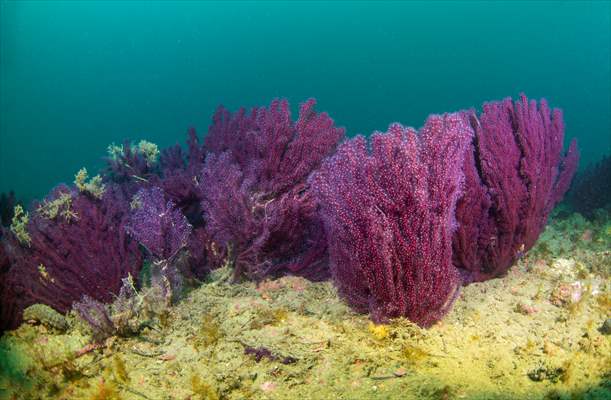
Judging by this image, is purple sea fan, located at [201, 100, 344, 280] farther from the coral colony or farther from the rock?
the rock

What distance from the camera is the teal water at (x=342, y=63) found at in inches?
2709

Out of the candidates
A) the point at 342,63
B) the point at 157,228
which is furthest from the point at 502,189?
the point at 342,63

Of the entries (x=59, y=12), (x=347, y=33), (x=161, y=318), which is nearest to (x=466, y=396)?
(x=161, y=318)

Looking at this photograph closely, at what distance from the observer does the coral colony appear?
3182 millimetres

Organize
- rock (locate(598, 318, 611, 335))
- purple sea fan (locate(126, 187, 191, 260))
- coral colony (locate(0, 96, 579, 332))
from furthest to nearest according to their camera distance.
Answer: purple sea fan (locate(126, 187, 191, 260)) < coral colony (locate(0, 96, 579, 332)) < rock (locate(598, 318, 611, 335))

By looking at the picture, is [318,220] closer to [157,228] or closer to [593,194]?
[157,228]

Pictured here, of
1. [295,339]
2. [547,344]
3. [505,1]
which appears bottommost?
[547,344]

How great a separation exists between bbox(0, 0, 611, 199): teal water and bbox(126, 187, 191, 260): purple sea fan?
55.9 meters

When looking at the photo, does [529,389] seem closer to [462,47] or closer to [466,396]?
[466,396]

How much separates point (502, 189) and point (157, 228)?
3.99 metres

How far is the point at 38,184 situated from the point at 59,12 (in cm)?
8339

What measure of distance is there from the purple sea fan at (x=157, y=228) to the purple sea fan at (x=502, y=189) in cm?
318

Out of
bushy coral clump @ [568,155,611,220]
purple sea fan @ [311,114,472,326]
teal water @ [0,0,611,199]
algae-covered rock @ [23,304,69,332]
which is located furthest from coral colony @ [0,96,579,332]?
teal water @ [0,0,611,199]

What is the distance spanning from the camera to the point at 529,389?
2.58 meters
